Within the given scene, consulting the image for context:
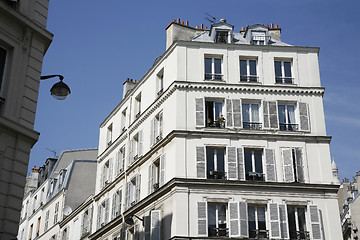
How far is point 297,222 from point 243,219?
2572 mm

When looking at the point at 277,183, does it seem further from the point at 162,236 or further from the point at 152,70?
the point at 152,70

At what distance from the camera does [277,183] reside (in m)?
25.3

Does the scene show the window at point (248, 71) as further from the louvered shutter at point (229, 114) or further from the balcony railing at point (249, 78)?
the louvered shutter at point (229, 114)

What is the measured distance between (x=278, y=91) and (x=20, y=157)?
16.4 metres

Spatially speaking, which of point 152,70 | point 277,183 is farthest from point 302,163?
point 152,70

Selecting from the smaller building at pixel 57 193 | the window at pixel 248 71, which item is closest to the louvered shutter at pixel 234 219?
the window at pixel 248 71

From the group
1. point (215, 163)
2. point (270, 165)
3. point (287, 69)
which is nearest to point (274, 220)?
point (270, 165)

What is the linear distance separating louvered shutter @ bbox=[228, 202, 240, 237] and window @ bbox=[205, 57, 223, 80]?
6708mm

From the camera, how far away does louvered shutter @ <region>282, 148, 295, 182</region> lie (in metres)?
25.6

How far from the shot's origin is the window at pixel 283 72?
2809 centimetres

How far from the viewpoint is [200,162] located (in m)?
25.6

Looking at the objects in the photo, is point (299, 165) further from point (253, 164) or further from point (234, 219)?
point (234, 219)

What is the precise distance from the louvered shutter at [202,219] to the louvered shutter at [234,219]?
1.09m

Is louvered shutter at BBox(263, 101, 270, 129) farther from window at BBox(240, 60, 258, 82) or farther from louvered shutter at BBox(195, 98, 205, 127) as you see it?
louvered shutter at BBox(195, 98, 205, 127)
